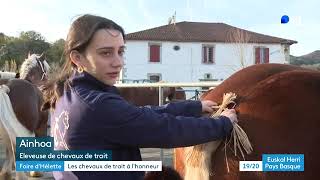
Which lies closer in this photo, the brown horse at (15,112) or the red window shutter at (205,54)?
the brown horse at (15,112)

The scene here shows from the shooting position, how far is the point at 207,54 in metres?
36.1

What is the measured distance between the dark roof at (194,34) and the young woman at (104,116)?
3301 centimetres

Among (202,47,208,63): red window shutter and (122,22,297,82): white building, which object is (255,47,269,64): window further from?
(202,47,208,63): red window shutter

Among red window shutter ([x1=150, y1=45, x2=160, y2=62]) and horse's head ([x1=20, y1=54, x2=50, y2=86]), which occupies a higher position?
red window shutter ([x1=150, y1=45, x2=160, y2=62])

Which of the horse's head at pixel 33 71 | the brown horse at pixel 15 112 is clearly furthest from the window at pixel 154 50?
the brown horse at pixel 15 112

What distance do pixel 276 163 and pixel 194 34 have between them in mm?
35597

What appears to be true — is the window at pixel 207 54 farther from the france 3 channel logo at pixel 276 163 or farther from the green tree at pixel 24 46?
the france 3 channel logo at pixel 276 163

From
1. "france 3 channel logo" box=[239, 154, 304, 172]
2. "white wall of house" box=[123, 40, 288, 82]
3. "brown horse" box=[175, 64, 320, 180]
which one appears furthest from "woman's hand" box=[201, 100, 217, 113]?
"white wall of house" box=[123, 40, 288, 82]

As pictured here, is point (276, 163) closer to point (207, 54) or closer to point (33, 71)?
point (33, 71)

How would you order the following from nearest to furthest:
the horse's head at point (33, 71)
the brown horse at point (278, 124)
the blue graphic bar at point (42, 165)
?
the blue graphic bar at point (42, 165) < the brown horse at point (278, 124) < the horse's head at point (33, 71)

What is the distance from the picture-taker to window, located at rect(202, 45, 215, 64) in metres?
35.8

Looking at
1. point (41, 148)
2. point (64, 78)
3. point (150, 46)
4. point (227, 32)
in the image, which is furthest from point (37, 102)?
point (227, 32)

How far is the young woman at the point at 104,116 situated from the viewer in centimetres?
157

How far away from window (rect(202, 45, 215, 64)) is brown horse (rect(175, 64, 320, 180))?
34012 mm
